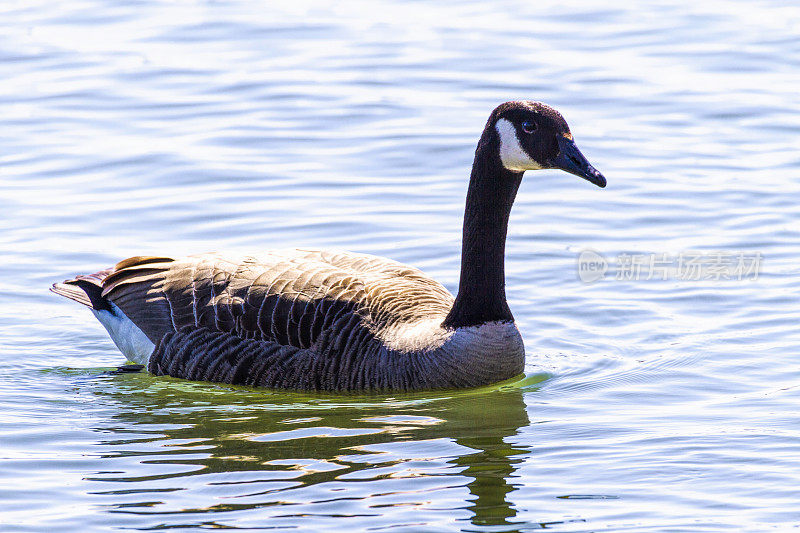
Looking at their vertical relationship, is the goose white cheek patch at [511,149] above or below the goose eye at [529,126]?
below

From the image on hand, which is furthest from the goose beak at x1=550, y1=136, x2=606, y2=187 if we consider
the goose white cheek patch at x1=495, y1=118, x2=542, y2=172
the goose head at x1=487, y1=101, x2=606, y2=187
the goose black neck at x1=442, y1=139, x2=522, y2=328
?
the goose black neck at x1=442, y1=139, x2=522, y2=328

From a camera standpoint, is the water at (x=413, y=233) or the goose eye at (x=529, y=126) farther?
the goose eye at (x=529, y=126)

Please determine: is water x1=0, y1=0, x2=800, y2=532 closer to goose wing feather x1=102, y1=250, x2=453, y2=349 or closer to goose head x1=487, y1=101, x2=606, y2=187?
goose wing feather x1=102, y1=250, x2=453, y2=349

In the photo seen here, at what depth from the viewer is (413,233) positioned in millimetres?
15414

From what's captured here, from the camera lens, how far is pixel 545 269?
14719 millimetres

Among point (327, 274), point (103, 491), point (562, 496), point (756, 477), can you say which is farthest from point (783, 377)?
point (103, 491)

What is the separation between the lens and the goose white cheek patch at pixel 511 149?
37.5ft

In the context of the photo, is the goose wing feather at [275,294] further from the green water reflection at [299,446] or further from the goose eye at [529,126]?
the goose eye at [529,126]

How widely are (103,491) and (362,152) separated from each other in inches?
350

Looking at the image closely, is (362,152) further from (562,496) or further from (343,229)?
(562,496)

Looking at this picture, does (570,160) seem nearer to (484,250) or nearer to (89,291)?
(484,250)

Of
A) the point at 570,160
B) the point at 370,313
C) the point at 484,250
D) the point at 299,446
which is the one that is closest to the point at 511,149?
the point at 570,160

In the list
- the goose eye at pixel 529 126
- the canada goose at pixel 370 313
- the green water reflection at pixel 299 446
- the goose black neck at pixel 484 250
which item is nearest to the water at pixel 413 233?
the green water reflection at pixel 299 446

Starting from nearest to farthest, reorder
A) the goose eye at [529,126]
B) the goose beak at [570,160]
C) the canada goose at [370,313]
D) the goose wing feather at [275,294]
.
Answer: the goose beak at [570,160]
the goose eye at [529,126]
the canada goose at [370,313]
the goose wing feather at [275,294]
